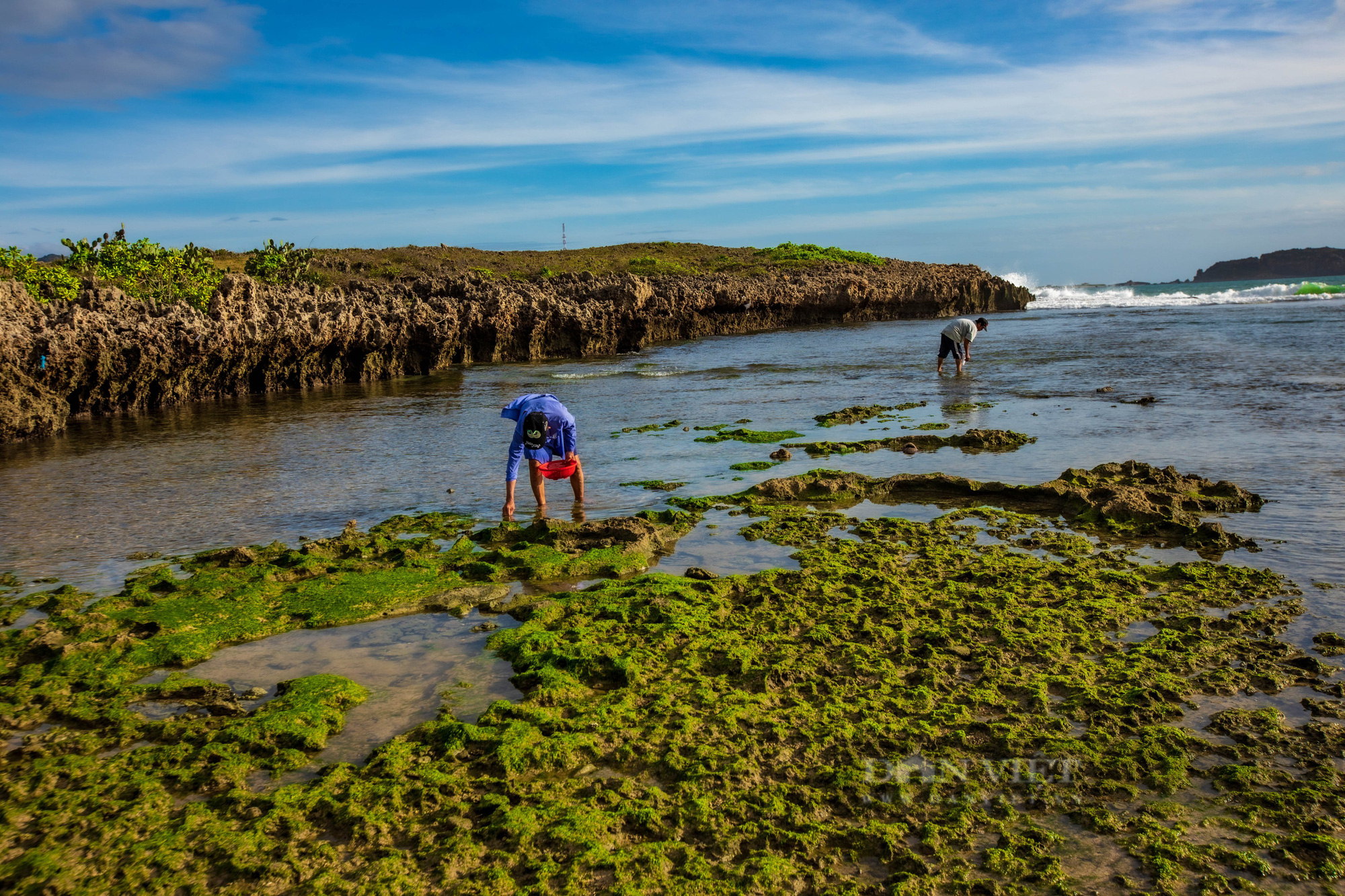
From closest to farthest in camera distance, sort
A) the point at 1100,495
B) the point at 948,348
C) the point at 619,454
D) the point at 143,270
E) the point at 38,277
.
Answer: the point at 1100,495 → the point at 619,454 → the point at 948,348 → the point at 38,277 → the point at 143,270

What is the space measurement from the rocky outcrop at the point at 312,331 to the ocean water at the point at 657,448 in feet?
3.45

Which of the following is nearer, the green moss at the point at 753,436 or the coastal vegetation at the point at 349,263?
the green moss at the point at 753,436

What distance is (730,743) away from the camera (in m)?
4.25

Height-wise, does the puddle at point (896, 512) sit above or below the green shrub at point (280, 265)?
below

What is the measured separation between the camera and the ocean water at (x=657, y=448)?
8.15 m

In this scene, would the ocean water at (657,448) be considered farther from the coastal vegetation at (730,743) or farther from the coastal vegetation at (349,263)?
the coastal vegetation at (349,263)

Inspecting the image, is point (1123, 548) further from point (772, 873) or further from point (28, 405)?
point (28, 405)

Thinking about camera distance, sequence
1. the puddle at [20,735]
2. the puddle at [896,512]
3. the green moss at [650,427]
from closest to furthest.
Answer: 1. the puddle at [20,735]
2. the puddle at [896,512]
3. the green moss at [650,427]

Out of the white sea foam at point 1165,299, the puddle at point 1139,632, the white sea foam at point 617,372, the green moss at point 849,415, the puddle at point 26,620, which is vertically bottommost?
the puddle at point 1139,632

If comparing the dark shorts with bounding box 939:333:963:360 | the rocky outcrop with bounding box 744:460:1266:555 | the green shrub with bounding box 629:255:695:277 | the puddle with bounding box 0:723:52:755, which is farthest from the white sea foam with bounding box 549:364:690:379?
the green shrub with bounding box 629:255:695:277

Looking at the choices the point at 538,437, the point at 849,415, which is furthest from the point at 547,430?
the point at 849,415

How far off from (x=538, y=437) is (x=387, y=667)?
11.9 ft

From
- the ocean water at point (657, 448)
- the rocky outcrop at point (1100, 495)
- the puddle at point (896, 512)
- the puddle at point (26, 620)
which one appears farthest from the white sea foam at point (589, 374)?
the puddle at point (26, 620)

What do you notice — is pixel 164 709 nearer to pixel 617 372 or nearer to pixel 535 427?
pixel 535 427
